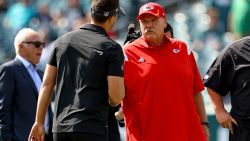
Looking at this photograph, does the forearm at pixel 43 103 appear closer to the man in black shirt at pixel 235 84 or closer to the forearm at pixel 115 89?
the forearm at pixel 115 89

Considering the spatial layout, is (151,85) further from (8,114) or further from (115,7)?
(8,114)

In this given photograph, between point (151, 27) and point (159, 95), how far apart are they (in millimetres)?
668

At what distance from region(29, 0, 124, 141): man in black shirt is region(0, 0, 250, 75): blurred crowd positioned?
754 centimetres

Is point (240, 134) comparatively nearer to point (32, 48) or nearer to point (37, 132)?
point (37, 132)

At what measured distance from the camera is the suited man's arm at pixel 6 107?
9.29 metres

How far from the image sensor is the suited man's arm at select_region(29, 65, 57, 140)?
25.7 ft

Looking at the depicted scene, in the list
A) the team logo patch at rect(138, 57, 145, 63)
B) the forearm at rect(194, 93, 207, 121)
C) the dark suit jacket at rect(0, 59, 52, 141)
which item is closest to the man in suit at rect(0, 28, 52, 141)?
the dark suit jacket at rect(0, 59, 52, 141)

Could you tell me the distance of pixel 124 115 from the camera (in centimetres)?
851

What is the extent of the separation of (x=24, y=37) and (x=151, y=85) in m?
2.34

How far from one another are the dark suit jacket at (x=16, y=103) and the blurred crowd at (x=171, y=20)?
6331mm

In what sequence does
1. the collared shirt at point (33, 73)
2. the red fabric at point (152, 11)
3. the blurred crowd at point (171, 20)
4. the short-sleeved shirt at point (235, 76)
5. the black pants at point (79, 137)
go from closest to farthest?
the black pants at point (79, 137), the red fabric at point (152, 11), the short-sleeved shirt at point (235, 76), the collared shirt at point (33, 73), the blurred crowd at point (171, 20)

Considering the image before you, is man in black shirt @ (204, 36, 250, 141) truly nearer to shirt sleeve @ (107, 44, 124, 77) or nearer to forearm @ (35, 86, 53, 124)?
Answer: shirt sleeve @ (107, 44, 124, 77)

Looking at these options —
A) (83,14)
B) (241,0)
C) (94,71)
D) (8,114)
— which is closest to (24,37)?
(8,114)

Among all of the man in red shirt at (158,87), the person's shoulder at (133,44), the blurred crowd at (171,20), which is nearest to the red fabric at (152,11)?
the man in red shirt at (158,87)
